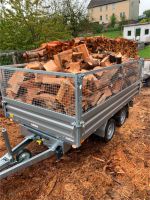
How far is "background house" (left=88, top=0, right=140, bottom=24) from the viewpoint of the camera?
2061 inches

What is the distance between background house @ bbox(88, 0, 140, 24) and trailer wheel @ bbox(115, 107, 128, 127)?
48.1m

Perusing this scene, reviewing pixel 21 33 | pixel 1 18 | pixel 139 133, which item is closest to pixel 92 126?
pixel 139 133

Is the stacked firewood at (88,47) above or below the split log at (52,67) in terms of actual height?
above

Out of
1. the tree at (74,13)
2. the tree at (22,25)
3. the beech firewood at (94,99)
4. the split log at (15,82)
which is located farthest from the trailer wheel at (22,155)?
the tree at (74,13)

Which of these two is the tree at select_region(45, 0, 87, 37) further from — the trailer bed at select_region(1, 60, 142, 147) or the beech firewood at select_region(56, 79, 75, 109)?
the beech firewood at select_region(56, 79, 75, 109)

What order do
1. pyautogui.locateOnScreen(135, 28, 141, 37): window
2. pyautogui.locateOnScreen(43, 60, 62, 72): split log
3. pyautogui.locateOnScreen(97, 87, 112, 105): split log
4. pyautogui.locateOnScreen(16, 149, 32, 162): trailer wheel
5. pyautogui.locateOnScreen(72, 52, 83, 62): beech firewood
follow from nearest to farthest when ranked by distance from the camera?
1. pyautogui.locateOnScreen(16, 149, 32, 162): trailer wheel
2. pyautogui.locateOnScreen(97, 87, 112, 105): split log
3. pyautogui.locateOnScreen(43, 60, 62, 72): split log
4. pyautogui.locateOnScreen(72, 52, 83, 62): beech firewood
5. pyautogui.locateOnScreen(135, 28, 141, 37): window

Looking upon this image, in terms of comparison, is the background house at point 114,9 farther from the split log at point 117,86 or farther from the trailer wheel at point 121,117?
the split log at point 117,86

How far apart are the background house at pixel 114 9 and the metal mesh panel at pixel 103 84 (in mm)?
48598

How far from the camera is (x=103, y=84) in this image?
3.59 metres

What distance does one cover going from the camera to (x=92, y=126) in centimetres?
331

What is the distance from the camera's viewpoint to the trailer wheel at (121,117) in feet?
16.5

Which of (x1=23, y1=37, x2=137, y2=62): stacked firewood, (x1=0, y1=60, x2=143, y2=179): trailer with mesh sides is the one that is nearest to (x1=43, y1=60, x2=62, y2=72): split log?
(x1=0, y1=60, x2=143, y2=179): trailer with mesh sides

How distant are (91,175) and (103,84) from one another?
5.39 ft

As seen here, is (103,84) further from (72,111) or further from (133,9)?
(133,9)
